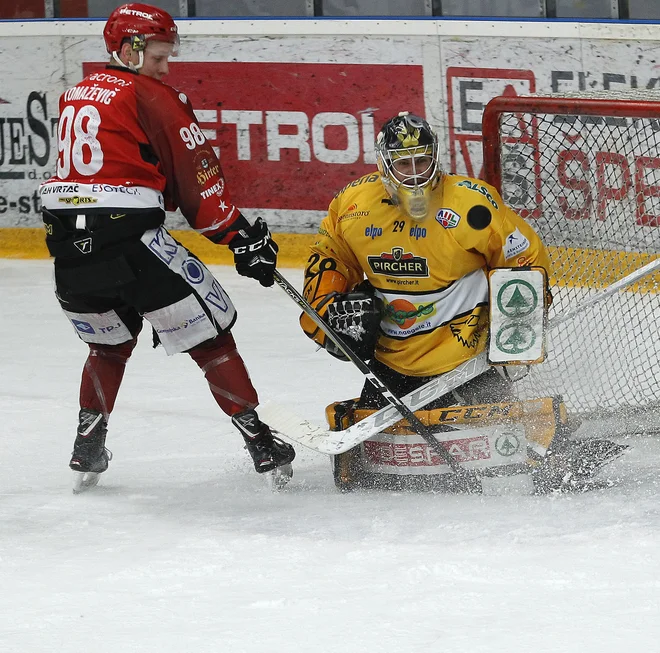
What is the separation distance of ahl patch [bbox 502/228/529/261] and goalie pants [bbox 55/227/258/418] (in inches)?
27.0

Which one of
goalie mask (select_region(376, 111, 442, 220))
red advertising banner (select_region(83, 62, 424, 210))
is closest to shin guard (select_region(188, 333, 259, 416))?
goalie mask (select_region(376, 111, 442, 220))

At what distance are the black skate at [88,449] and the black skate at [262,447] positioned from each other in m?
0.37

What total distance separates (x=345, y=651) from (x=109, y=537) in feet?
2.88

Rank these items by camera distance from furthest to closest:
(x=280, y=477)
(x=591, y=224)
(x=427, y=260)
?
(x=591, y=224) < (x=280, y=477) < (x=427, y=260)

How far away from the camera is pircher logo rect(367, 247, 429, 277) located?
3.00 m

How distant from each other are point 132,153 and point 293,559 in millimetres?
1018

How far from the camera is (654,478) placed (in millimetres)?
2926

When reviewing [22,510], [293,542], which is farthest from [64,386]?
[293,542]

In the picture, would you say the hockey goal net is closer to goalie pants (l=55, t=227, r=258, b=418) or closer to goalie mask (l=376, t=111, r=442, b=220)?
goalie mask (l=376, t=111, r=442, b=220)

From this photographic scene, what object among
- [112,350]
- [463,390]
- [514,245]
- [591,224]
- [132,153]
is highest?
[132,153]

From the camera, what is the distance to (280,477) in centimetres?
310

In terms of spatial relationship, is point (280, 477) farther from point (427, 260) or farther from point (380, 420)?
point (427, 260)

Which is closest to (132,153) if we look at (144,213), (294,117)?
(144,213)

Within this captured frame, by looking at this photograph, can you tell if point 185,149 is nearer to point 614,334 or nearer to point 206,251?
point 614,334
